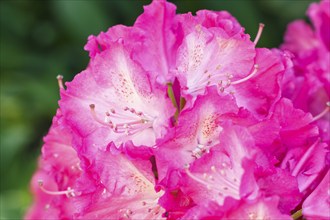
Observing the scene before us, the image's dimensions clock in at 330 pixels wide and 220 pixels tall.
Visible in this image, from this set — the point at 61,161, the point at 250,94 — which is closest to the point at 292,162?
the point at 250,94

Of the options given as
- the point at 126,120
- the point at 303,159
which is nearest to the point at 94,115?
the point at 126,120

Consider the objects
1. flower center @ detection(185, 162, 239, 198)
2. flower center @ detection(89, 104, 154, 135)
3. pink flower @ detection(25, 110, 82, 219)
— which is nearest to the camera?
flower center @ detection(185, 162, 239, 198)

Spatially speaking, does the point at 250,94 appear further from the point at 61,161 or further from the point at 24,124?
the point at 24,124

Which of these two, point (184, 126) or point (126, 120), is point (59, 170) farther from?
point (184, 126)

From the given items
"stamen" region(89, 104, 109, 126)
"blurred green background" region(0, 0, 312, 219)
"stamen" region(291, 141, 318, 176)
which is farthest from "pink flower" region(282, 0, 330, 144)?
"blurred green background" region(0, 0, 312, 219)

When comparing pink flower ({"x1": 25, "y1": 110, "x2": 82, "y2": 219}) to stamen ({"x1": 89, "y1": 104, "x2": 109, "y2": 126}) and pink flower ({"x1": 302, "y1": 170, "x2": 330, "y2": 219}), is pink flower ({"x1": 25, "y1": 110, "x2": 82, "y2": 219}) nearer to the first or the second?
stamen ({"x1": 89, "y1": 104, "x2": 109, "y2": 126})
